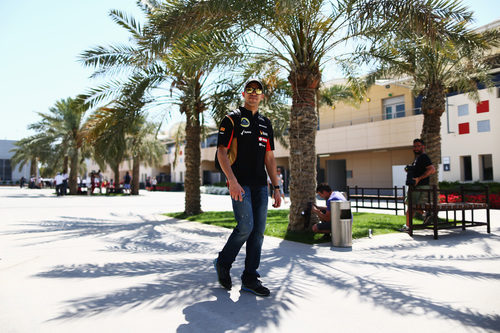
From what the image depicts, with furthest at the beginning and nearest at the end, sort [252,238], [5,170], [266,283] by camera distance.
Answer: [5,170], [266,283], [252,238]

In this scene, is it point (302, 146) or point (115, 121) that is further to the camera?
point (115, 121)

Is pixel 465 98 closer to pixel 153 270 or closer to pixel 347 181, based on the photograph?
pixel 347 181

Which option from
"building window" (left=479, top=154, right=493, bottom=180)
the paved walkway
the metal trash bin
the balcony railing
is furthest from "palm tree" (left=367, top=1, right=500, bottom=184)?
the balcony railing

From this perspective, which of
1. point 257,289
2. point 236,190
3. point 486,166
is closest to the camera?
point 236,190

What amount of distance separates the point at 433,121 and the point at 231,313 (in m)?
9.25

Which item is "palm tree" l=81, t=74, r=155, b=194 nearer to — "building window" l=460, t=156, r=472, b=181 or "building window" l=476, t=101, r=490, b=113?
"building window" l=476, t=101, r=490, b=113

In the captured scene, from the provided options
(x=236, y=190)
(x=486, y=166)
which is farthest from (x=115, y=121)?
(x=486, y=166)

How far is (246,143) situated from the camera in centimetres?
354

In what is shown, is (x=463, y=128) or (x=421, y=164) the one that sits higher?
(x=463, y=128)

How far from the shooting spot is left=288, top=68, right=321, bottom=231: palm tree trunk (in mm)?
7207

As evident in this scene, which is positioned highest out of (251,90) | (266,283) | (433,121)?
(433,121)

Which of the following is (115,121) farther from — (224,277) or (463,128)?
(463,128)

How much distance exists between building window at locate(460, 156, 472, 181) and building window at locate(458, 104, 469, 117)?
237 cm

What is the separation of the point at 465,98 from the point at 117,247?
65.5 ft
